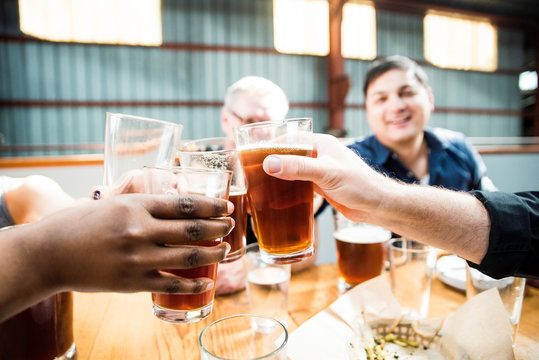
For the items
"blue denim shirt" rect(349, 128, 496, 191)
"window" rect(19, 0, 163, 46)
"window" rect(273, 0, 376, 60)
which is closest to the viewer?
"blue denim shirt" rect(349, 128, 496, 191)

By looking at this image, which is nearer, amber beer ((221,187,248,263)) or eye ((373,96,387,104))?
amber beer ((221,187,248,263))

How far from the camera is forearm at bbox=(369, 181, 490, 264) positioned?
2.61 feet

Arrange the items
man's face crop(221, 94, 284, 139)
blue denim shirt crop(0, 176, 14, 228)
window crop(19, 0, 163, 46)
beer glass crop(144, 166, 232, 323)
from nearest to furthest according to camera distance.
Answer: beer glass crop(144, 166, 232, 323)
blue denim shirt crop(0, 176, 14, 228)
man's face crop(221, 94, 284, 139)
window crop(19, 0, 163, 46)

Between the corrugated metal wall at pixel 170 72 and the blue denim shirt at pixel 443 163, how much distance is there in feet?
17.3

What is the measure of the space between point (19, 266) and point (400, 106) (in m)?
2.23

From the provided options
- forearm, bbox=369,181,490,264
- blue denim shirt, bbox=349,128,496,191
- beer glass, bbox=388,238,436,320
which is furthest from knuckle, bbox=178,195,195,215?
blue denim shirt, bbox=349,128,496,191

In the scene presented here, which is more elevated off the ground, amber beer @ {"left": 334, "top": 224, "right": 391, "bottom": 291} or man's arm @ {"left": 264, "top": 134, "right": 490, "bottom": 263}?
man's arm @ {"left": 264, "top": 134, "right": 490, "bottom": 263}

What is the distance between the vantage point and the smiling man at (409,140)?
223cm

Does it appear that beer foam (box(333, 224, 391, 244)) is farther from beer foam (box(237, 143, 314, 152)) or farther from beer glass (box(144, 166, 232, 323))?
beer glass (box(144, 166, 232, 323))

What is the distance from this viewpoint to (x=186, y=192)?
0.57m

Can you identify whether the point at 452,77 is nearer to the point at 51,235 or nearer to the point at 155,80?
the point at 155,80

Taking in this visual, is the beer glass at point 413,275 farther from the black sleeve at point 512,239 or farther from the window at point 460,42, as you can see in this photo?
the window at point 460,42

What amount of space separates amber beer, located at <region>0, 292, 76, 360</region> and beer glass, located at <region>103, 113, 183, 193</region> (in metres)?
0.25

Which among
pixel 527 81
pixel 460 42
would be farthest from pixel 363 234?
pixel 527 81
